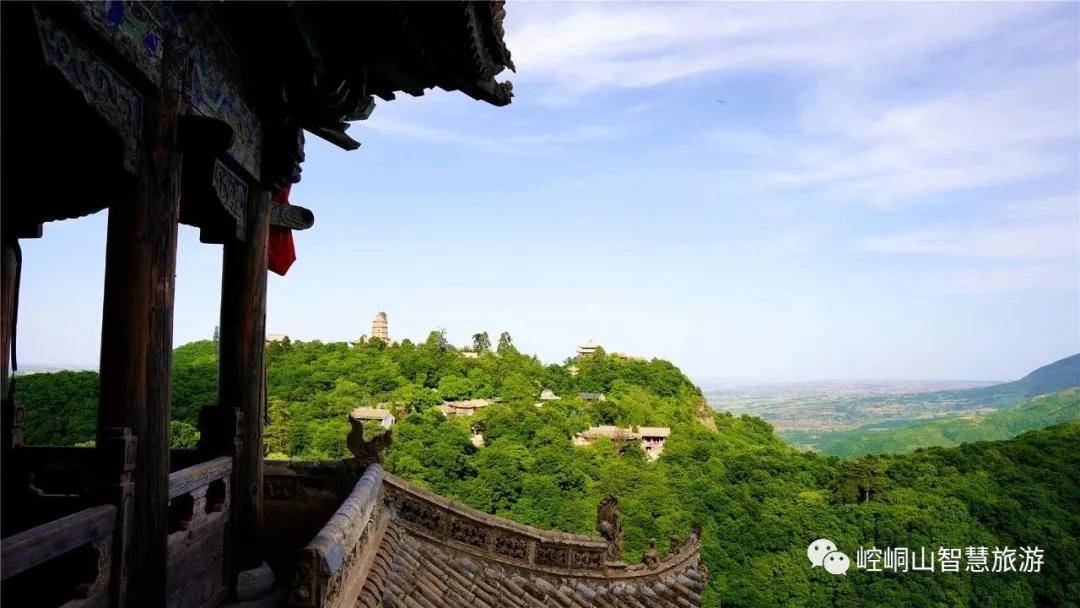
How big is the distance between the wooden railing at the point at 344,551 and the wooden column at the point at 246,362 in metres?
0.82

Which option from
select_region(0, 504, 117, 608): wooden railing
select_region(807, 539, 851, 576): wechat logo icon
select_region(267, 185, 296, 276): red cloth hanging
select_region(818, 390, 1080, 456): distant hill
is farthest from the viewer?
select_region(818, 390, 1080, 456): distant hill

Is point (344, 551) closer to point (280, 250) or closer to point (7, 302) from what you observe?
point (280, 250)

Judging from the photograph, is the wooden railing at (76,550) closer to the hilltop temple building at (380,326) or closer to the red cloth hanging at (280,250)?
the red cloth hanging at (280,250)

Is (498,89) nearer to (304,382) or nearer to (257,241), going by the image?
(257,241)

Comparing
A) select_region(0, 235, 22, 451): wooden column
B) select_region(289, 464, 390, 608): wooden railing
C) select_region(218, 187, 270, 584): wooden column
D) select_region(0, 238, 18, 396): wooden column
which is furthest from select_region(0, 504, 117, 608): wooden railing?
select_region(0, 238, 18, 396): wooden column

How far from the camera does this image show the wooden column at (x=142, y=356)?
3715mm

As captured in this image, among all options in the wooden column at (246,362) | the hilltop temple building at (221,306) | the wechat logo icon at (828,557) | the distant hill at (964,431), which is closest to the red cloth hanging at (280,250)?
the hilltop temple building at (221,306)

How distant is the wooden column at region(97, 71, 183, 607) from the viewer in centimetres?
371

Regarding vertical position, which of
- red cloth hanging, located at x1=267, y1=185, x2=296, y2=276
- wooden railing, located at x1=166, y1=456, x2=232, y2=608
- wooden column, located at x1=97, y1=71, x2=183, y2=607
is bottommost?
wooden railing, located at x1=166, y1=456, x2=232, y2=608

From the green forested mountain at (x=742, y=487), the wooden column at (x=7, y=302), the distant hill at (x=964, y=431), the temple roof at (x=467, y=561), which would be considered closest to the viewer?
the temple roof at (x=467, y=561)

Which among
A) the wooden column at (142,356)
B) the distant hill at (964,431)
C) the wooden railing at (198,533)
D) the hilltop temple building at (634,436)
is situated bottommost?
the distant hill at (964,431)

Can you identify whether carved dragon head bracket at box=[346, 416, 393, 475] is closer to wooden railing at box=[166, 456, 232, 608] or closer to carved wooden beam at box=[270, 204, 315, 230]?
wooden railing at box=[166, 456, 232, 608]

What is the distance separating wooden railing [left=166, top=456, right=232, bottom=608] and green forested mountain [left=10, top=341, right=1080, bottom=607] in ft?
137

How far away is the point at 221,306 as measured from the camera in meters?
5.77
